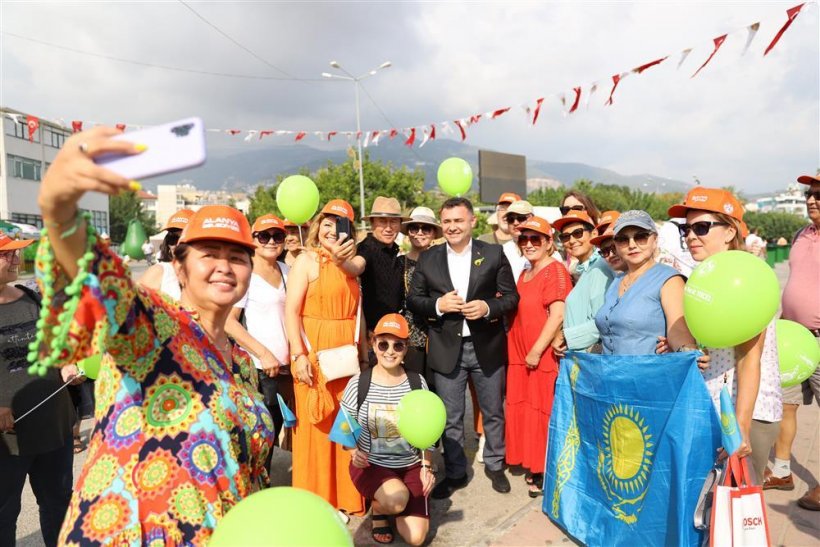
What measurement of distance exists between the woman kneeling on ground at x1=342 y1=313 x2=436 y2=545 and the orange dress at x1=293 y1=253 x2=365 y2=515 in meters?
0.36

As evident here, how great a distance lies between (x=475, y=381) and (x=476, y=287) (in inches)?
31.3

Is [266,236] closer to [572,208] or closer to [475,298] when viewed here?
[475,298]

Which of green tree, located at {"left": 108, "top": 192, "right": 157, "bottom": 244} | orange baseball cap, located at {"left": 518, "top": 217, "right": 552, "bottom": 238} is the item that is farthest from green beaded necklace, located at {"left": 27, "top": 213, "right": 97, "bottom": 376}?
green tree, located at {"left": 108, "top": 192, "right": 157, "bottom": 244}

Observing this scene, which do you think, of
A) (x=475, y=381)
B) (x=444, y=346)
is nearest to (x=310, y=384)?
(x=444, y=346)

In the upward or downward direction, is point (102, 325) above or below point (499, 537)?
above

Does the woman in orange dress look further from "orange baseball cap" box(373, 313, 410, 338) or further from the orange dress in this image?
"orange baseball cap" box(373, 313, 410, 338)

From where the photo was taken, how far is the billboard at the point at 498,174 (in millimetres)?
37531

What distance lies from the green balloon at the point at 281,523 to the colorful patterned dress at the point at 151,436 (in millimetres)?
255

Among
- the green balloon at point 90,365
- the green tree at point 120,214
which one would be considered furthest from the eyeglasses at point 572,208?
the green tree at point 120,214

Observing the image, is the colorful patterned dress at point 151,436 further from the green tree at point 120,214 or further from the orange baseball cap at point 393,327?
the green tree at point 120,214

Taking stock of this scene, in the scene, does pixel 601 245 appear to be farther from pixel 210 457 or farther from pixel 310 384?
pixel 210 457

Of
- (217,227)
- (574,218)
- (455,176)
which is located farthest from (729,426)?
(455,176)

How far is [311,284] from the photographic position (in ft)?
12.5

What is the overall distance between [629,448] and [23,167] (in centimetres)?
5228
